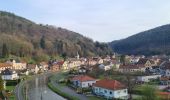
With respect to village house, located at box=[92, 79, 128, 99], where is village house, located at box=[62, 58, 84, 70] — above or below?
above

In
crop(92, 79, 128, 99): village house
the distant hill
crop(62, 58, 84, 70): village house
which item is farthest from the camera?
the distant hill

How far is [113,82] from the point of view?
37375mm

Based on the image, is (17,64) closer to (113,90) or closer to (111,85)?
(111,85)

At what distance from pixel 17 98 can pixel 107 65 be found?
4167cm

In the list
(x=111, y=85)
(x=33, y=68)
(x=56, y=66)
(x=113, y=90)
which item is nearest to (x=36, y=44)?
(x=56, y=66)

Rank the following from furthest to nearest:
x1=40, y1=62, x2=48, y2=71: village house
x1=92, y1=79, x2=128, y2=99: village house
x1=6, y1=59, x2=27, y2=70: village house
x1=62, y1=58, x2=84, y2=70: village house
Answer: x1=62, y1=58, x2=84, y2=70: village house < x1=40, y1=62, x2=48, y2=71: village house < x1=6, y1=59, x2=27, y2=70: village house < x1=92, y1=79, x2=128, y2=99: village house

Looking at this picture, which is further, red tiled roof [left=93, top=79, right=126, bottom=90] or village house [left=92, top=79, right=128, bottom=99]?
red tiled roof [left=93, top=79, right=126, bottom=90]

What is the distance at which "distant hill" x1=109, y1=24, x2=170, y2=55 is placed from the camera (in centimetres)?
13565

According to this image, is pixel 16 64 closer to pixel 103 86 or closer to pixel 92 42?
pixel 103 86

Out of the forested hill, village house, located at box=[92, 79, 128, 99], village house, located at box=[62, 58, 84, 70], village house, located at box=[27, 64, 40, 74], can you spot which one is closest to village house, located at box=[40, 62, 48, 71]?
village house, located at box=[27, 64, 40, 74]

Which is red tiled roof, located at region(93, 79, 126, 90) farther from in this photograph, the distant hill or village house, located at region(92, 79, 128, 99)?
the distant hill

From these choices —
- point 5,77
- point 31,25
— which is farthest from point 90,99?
point 31,25

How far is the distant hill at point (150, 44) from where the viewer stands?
136 meters

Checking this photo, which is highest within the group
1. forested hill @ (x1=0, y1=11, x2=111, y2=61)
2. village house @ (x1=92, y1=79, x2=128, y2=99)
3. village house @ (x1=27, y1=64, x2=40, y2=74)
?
forested hill @ (x1=0, y1=11, x2=111, y2=61)
